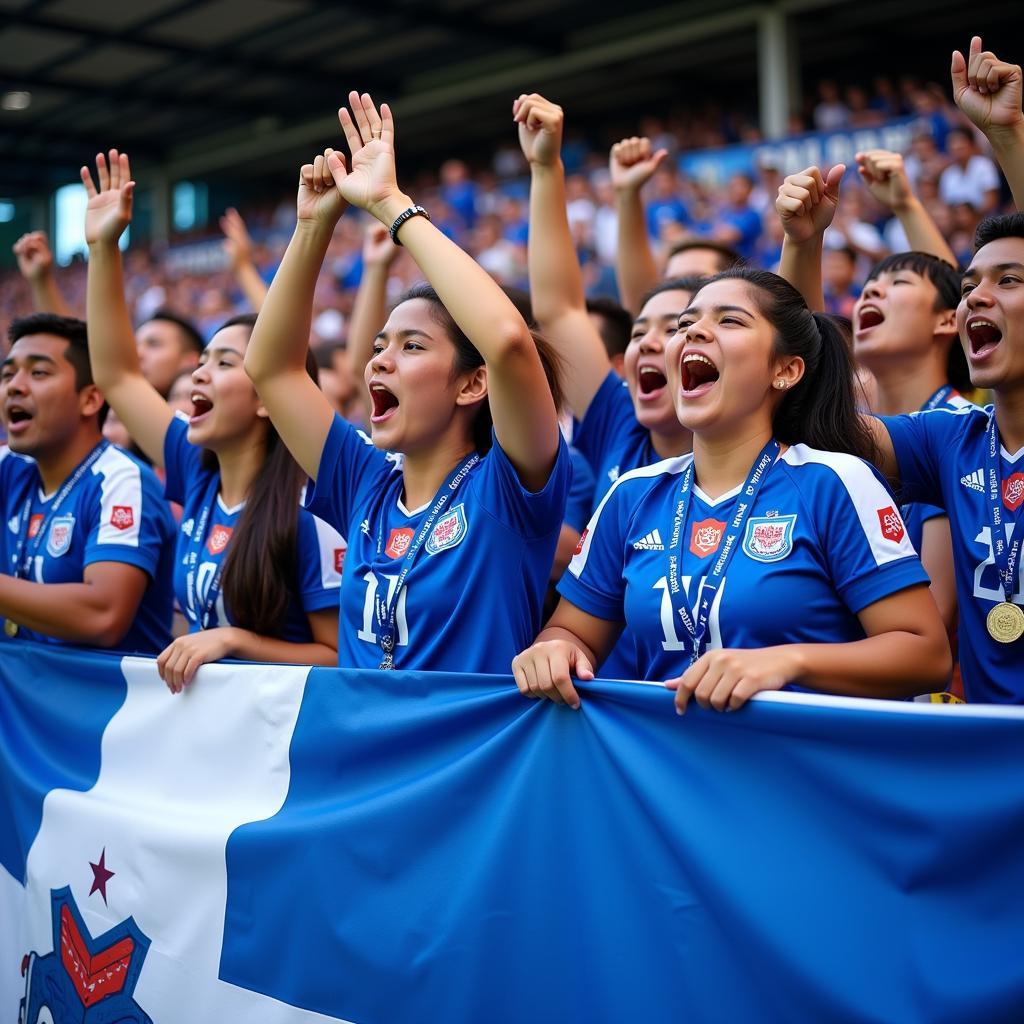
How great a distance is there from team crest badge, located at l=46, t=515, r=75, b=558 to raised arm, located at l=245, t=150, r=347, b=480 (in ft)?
3.51

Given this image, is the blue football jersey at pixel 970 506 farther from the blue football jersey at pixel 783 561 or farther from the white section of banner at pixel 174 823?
the white section of banner at pixel 174 823

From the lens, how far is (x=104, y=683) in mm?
3125

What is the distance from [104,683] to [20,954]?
28.3 inches

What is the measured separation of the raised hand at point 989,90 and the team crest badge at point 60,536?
2.85 meters

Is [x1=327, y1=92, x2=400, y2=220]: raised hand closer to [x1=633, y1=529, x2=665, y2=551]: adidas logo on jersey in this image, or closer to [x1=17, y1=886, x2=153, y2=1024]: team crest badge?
[x1=633, y1=529, x2=665, y2=551]: adidas logo on jersey

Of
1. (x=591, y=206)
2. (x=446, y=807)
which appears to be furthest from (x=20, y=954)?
(x=591, y=206)

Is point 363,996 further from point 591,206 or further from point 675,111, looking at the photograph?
point 675,111

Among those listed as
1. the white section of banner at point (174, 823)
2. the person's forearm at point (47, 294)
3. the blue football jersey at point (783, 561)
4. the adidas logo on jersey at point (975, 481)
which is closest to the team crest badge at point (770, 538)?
the blue football jersey at point (783, 561)

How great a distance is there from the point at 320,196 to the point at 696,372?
110 centimetres

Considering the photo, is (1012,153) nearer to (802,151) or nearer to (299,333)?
(299,333)

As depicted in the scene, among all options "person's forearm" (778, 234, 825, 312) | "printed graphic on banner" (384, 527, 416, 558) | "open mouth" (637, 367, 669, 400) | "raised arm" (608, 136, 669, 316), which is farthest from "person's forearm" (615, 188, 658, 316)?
"printed graphic on banner" (384, 527, 416, 558)

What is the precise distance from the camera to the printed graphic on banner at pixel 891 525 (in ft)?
7.21

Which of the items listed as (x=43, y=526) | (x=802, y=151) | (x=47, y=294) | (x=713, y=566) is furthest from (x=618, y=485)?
(x=802, y=151)

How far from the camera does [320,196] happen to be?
9.75ft
